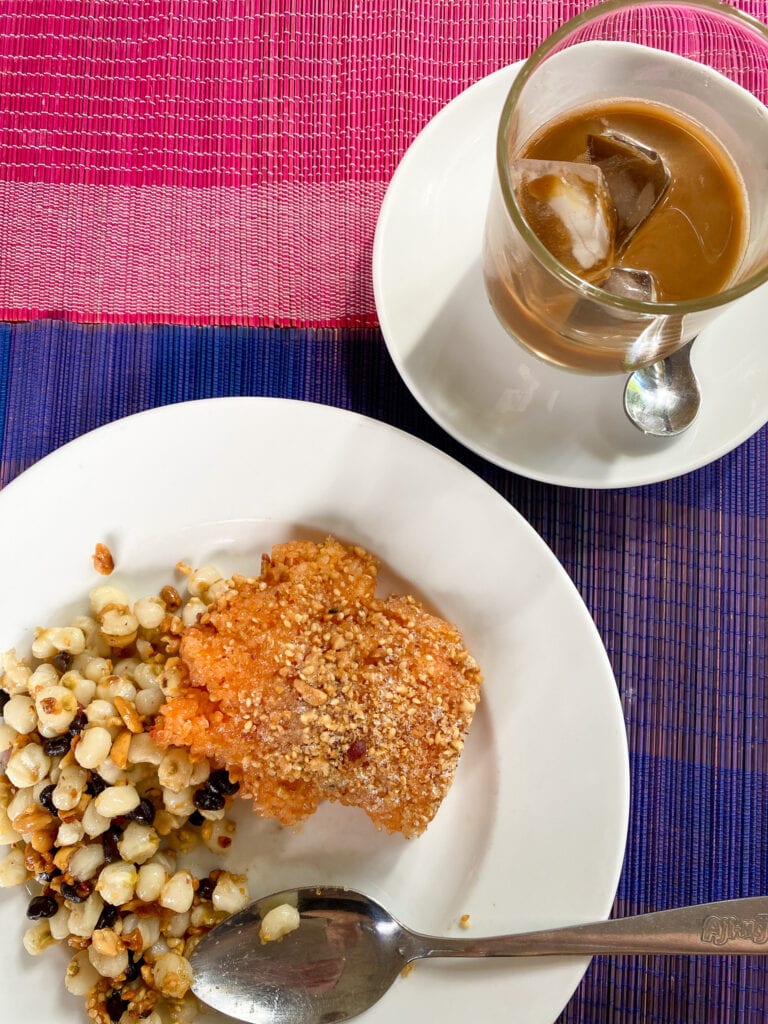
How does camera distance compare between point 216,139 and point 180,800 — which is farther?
point 216,139

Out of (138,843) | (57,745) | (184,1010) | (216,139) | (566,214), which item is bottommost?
(184,1010)

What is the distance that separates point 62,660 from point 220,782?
1.01ft

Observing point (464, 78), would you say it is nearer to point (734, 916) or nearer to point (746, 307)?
point (746, 307)

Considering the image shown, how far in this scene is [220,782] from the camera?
1.31 m

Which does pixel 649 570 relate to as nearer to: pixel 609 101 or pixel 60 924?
pixel 609 101

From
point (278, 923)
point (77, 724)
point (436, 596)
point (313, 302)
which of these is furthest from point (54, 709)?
point (313, 302)

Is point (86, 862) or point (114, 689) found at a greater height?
point (114, 689)

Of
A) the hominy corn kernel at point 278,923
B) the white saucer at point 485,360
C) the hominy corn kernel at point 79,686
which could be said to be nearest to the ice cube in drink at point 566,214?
the white saucer at point 485,360

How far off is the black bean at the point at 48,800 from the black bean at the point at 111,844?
0.08m

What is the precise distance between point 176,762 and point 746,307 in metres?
1.10

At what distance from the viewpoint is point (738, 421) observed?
1.29 meters

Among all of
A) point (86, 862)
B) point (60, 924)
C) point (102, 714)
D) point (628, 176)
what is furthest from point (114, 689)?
point (628, 176)

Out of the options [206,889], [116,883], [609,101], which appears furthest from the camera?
[206,889]

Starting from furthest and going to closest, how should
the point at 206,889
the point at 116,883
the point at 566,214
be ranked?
the point at 206,889, the point at 116,883, the point at 566,214
